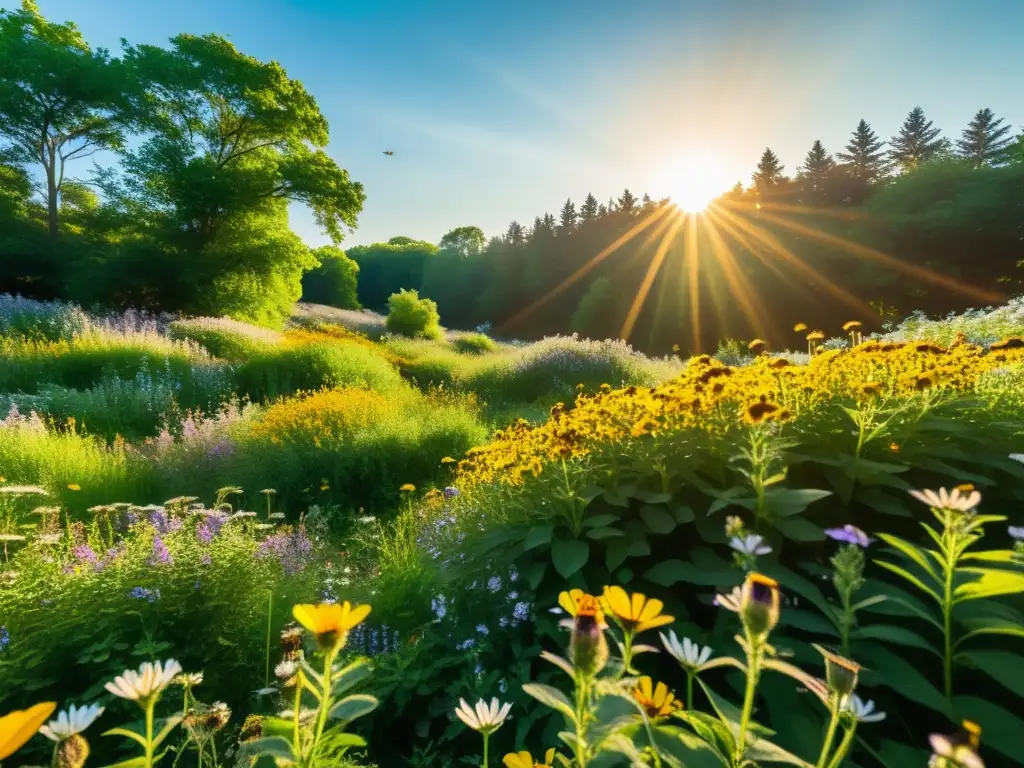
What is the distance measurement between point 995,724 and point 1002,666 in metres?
0.11

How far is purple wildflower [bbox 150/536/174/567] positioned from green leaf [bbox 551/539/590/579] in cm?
166

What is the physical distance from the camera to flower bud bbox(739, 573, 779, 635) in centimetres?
72

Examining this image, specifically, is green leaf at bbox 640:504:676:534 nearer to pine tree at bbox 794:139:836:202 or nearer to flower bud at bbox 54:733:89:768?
flower bud at bbox 54:733:89:768

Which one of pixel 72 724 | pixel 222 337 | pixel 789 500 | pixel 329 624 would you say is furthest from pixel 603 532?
pixel 222 337

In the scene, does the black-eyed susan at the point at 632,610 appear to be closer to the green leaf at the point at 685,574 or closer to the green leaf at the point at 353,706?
the green leaf at the point at 353,706

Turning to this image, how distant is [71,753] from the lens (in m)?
0.69

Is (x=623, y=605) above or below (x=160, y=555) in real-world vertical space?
above

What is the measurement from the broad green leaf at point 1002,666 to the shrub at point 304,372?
8351mm

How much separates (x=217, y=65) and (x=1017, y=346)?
17.8 metres

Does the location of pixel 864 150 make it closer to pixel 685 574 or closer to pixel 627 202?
pixel 627 202

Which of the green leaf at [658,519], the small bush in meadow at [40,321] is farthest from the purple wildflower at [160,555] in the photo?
the small bush in meadow at [40,321]

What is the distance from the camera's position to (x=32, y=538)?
321 centimetres

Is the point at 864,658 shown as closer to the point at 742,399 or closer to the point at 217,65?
the point at 742,399

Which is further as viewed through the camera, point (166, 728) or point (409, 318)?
point (409, 318)
